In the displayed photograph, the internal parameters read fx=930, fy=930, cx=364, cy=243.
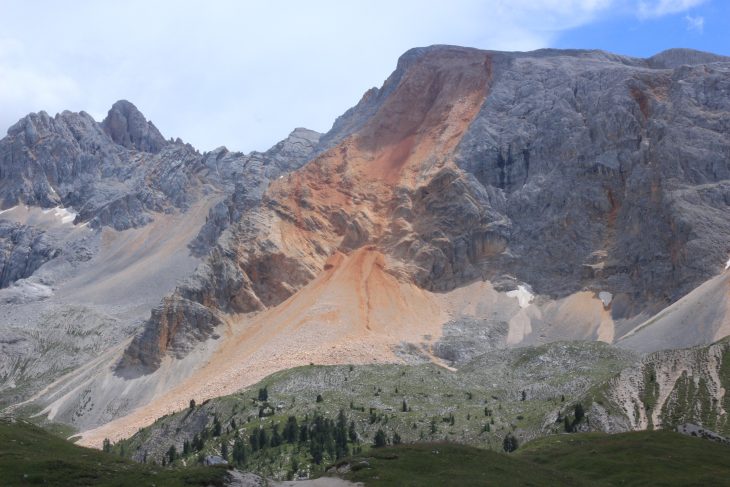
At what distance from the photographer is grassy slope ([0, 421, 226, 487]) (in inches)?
2400

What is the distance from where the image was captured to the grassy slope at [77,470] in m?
61.0

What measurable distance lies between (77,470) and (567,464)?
44431 mm

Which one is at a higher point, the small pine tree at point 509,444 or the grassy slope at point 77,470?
the grassy slope at point 77,470

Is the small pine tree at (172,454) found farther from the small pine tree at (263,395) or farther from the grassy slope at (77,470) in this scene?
the grassy slope at (77,470)

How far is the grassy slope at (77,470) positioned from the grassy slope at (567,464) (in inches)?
507

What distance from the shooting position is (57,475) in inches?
2424

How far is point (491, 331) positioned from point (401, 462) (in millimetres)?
126070

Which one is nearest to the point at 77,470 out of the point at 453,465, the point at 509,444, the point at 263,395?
the point at 453,465

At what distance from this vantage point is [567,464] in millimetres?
85688

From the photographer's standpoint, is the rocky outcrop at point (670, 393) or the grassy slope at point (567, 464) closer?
the grassy slope at point (567, 464)

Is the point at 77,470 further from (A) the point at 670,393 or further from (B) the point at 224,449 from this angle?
(A) the point at 670,393

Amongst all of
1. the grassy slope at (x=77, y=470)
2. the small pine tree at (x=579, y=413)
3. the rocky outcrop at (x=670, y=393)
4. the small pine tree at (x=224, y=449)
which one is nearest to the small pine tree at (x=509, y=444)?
the small pine tree at (x=579, y=413)

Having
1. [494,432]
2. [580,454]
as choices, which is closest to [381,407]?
[494,432]

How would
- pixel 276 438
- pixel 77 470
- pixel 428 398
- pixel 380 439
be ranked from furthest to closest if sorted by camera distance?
pixel 428 398, pixel 276 438, pixel 380 439, pixel 77 470
